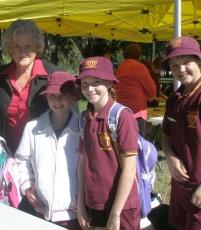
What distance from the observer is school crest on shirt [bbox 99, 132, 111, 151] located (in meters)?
2.62

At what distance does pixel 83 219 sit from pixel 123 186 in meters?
0.33

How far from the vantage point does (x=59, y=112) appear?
2.88m

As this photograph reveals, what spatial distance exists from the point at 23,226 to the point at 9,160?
3.25ft

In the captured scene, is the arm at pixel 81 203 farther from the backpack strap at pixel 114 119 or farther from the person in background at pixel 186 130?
the person in background at pixel 186 130

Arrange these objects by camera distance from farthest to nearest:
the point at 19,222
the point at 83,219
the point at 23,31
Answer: the point at 23,31
the point at 83,219
the point at 19,222

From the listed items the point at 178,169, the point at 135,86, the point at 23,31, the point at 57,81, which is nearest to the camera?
the point at 178,169

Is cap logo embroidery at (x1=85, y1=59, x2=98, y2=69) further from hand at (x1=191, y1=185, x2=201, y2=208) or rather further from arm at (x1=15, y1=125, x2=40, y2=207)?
hand at (x1=191, y1=185, x2=201, y2=208)

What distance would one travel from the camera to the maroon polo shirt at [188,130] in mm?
2516

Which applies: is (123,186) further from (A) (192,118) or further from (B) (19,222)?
(B) (19,222)

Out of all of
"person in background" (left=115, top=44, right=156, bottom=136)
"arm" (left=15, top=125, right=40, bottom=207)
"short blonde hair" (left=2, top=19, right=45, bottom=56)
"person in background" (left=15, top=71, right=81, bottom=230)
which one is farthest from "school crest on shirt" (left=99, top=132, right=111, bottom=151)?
Answer: "person in background" (left=115, top=44, right=156, bottom=136)

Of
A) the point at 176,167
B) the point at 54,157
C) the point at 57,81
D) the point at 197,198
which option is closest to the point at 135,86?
the point at 57,81

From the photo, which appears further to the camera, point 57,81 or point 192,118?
point 57,81

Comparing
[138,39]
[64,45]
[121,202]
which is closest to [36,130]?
[121,202]

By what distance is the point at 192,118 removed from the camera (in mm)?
2523
